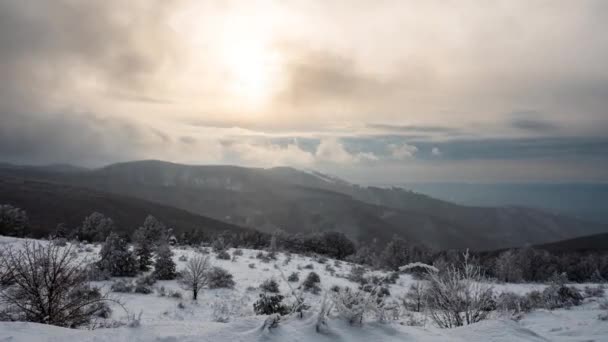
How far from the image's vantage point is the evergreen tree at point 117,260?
18.2m

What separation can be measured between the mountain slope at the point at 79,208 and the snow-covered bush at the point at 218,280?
190ft

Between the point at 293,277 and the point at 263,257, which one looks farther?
the point at 263,257

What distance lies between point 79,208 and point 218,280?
87.5m

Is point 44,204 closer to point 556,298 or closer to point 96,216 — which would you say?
point 96,216

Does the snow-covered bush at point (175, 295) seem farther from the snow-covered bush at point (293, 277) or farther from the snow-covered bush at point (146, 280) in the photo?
the snow-covered bush at point (293, 277)

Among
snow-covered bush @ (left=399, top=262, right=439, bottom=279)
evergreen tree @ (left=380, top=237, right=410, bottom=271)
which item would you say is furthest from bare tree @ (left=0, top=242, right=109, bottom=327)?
evergreen tree @ (left=380, top=237, right=410, bottom=271)

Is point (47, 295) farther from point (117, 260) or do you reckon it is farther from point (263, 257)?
point (263, 257)

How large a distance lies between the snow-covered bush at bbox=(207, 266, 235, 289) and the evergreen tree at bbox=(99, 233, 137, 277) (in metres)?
4.89

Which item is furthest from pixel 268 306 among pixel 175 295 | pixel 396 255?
pixel 396 255

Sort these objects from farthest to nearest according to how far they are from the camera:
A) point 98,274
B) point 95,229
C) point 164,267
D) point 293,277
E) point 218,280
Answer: point 95,229, point 293,277, point 164,267, point 218,280, point 98,274

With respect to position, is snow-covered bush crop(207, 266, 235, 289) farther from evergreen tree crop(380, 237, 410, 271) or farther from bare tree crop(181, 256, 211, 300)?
evergreen tree crop(380, 237, 410, 271)

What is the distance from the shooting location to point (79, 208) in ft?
284

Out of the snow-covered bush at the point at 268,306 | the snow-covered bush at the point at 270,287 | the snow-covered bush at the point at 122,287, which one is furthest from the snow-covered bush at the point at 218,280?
the snow-covered bush at the point at 268,306

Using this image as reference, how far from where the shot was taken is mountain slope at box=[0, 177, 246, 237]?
263 ft
